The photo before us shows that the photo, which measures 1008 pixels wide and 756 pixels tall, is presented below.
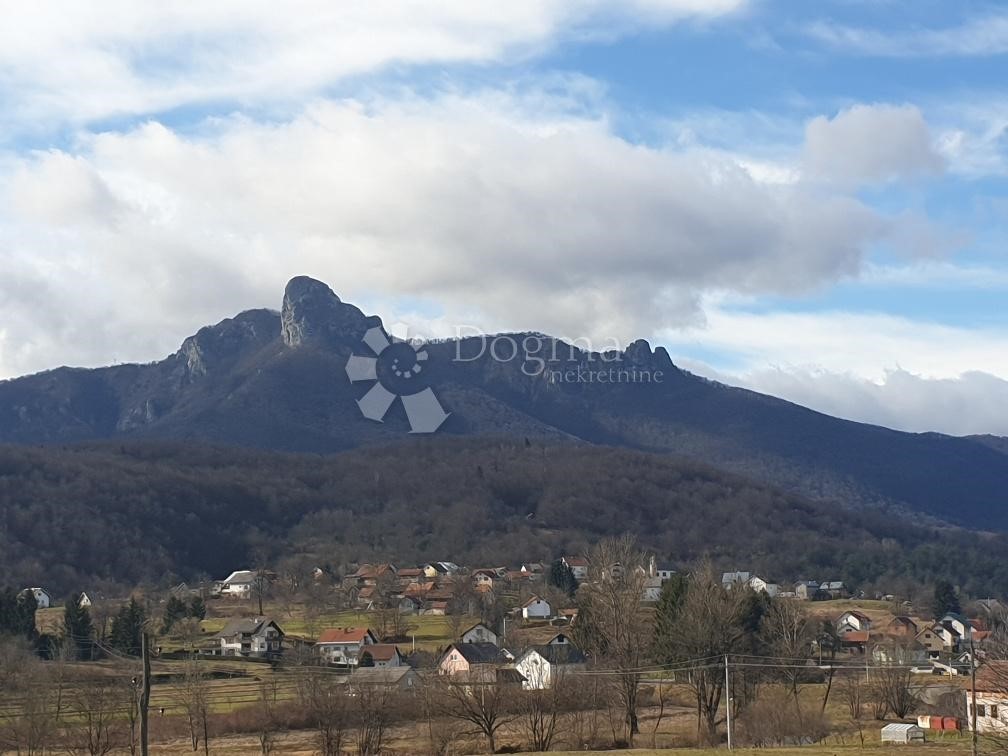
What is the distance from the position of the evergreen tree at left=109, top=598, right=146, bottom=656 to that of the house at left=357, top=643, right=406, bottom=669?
39.8 ft

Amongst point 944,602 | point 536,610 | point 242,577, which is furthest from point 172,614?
point 944,602

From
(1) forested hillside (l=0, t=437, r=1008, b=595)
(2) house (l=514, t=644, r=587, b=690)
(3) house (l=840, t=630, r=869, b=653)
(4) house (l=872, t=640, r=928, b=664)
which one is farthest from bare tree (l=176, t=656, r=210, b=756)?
(1) forested hillside (l=0, t=437, r=1008, b=595)

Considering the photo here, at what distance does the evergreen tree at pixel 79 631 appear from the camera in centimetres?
7312

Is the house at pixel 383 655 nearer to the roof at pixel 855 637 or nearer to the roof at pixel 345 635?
the roof at pixel 345 635

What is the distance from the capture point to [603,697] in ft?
192

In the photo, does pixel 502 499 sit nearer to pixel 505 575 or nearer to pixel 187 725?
pixel 505 575

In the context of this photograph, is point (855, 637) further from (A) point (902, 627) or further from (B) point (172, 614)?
(B) point (172, 614)

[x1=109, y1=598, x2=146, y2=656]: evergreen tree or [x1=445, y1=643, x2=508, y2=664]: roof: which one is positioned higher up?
[x1=109, y1=598, x2=146, y2=656]: evergreen tree

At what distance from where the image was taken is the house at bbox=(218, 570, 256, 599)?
118688mm

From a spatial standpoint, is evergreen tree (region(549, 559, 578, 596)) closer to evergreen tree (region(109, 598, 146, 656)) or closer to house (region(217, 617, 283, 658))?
house (region(217, 617, 283, 658))

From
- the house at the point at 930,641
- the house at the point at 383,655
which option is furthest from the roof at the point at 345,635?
the house at the point at 930,641

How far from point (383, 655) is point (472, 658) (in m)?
5.52

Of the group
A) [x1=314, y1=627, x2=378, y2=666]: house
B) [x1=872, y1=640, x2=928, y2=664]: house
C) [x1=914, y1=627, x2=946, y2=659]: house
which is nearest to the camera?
[x1=872, y1=640, x2=928, y2=664]: house

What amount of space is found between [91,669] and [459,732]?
23754 millimetres
